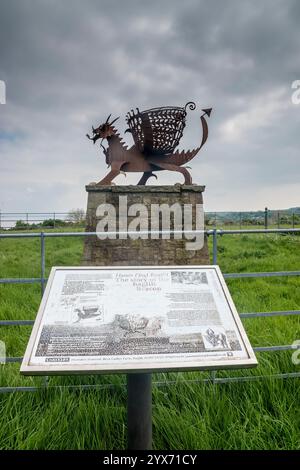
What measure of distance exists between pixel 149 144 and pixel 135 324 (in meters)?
6.83

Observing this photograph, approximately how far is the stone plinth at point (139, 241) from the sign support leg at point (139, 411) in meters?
5.58

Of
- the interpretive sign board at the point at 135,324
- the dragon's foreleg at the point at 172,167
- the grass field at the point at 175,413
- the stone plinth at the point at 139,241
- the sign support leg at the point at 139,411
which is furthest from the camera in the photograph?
the dragon's foreleg at the point at 172,167

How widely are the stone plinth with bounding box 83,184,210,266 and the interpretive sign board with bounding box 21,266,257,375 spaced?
529 centimetres

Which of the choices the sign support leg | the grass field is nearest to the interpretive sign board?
the sign support leg

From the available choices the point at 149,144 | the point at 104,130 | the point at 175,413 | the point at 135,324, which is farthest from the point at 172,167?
the point at 135,324

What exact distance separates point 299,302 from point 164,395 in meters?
3.23

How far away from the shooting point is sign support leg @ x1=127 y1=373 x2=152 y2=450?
1.80 metres

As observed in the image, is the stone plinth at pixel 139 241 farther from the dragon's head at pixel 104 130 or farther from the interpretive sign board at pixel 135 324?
the interpretive sign board at pixel 135 324

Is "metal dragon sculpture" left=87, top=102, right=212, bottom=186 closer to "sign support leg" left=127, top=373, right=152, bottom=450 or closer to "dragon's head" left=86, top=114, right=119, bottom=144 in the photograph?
"dragon's head" left=86, top=114, right=119, bottom=144

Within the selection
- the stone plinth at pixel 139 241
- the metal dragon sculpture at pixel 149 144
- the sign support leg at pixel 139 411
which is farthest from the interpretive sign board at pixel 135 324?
the metal dragon sculpture at pixel 149 144

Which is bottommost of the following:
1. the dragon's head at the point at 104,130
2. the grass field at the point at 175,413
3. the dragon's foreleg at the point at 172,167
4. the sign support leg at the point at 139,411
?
the grass field at the point at 175,413

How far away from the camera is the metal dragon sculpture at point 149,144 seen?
26.6ft

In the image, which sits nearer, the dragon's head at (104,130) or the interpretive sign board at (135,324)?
the interpretive sign board at (135,324)
